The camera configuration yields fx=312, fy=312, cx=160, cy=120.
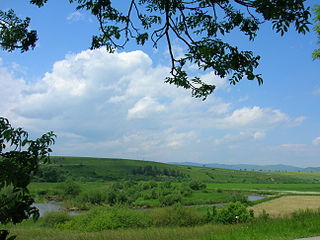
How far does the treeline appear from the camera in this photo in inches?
5103

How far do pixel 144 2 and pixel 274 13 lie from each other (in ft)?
12.8

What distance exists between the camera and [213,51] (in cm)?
546

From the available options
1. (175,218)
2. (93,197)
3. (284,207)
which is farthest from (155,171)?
(175,218)

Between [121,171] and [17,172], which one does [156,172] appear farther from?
[17,172]

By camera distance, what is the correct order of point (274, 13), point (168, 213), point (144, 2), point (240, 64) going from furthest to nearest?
point (168, 213)
point (144, 2)
point (240, 64)
point (274, 13)

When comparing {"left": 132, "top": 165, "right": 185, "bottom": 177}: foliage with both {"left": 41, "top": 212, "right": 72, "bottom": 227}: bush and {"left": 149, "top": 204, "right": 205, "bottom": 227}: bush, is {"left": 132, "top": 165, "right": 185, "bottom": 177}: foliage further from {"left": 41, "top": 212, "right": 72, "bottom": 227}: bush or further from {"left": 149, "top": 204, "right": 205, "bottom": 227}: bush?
{"left": 149, "top": 204, "right": 205, "bottom": 227}: bush

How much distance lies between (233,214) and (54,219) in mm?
16786

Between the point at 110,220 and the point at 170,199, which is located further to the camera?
the point at 170,199

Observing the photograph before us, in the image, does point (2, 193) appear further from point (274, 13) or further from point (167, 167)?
point (167, 167)

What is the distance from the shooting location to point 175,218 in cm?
2561

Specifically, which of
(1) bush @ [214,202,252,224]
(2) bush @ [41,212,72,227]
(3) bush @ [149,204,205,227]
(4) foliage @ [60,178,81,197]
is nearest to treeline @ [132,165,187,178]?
(4) foliage @ [60,178,81,197]

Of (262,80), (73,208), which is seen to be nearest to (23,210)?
(262,80)

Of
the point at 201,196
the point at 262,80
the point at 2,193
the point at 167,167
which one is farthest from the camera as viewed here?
the point at 167,167

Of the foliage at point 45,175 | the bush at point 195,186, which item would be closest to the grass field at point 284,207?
the bush at point 195,186
